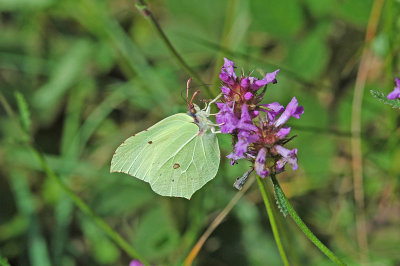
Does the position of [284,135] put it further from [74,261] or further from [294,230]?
[74,261]

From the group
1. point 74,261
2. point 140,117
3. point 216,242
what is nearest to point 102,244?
point 74,261

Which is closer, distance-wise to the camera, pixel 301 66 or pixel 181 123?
pixel 181 123

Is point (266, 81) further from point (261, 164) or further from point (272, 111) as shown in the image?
point (261, 164)

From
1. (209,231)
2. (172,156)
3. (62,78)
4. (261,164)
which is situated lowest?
A: (62,78)

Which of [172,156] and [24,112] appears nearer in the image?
[172,156]

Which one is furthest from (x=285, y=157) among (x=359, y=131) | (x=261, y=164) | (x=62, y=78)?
(x=62, y=78)

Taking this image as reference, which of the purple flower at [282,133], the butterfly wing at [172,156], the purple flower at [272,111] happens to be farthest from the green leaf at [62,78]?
the purple flower at [282,133]

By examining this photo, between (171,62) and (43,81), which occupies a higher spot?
(171,62)
